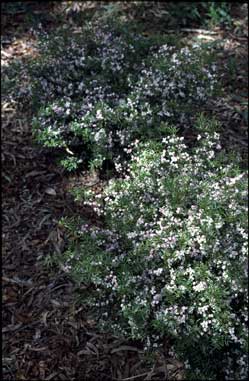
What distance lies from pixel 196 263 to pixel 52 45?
2201 mm

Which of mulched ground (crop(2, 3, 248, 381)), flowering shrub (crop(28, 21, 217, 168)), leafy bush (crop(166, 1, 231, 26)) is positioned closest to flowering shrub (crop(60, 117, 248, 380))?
mulched ground (crop(2, 3, 248, 381))

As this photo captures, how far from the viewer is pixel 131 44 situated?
4871 millimetres

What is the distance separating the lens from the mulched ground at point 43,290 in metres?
3.55

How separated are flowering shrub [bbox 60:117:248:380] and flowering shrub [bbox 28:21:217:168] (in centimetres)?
49

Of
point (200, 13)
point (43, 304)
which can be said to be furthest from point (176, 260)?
point (200, 13)

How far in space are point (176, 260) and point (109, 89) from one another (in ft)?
5.21

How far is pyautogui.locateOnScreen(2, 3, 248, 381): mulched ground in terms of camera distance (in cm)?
355

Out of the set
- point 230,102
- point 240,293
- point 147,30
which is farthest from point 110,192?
point 147,30

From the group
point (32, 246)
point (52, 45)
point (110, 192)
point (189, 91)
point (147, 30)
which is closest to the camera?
point (110, 192)

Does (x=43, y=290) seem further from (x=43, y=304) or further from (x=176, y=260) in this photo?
(x=176, y=260)

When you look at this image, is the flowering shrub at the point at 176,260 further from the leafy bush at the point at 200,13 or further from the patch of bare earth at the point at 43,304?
the leafy bush at the point at 200,13

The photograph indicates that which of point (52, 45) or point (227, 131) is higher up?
point (52, 45)

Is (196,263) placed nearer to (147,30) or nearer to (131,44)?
(131,44)

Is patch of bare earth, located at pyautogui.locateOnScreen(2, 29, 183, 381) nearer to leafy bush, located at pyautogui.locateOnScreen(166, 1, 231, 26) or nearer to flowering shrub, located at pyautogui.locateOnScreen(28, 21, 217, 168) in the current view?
flowering shrub, located at pyautogui.locateOnScreen(28, 21, 217, 168)
